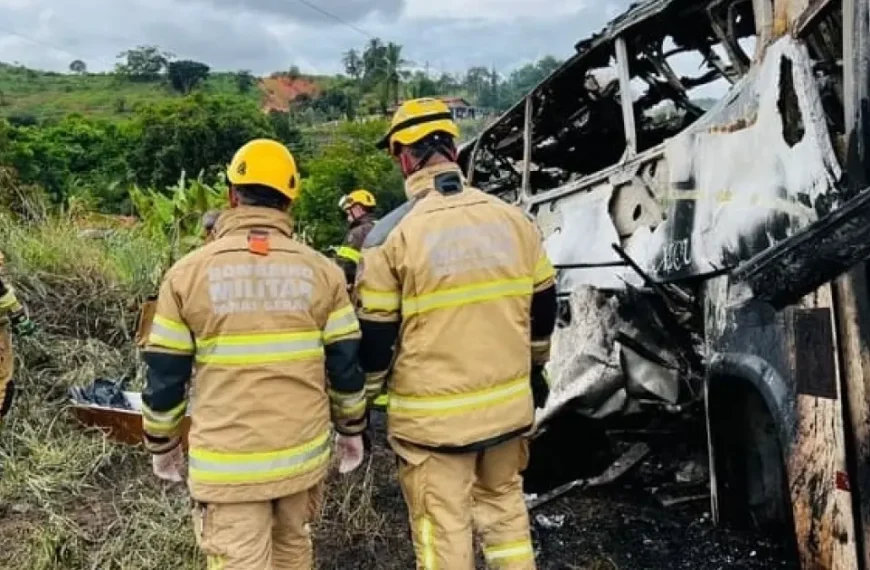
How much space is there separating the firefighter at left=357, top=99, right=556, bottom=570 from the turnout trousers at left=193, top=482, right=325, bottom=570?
14.2 inches

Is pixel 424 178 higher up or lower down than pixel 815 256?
higher up

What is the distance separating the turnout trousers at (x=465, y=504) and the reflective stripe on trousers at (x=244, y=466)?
37 centimetres

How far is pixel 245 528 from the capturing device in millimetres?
2527

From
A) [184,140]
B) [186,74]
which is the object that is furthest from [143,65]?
[184,140]

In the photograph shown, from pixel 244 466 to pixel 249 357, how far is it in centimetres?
30

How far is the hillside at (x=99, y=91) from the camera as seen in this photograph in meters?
68.7

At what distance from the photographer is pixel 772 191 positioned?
2523 millimetres

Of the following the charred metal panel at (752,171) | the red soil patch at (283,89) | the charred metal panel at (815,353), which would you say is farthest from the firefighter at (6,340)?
the red soil patch at (283,89)

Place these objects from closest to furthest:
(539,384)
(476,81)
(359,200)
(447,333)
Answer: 1. (447,333)
2. (539,384)
3. (359,200)
4. (476,81)

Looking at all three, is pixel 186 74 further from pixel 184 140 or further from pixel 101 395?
pixel 101 395

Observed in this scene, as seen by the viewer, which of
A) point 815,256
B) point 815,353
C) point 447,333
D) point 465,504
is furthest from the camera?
point 465,504

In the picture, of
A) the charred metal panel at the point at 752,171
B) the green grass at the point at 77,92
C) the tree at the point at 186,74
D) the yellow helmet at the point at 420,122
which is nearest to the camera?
the charred metal panel at the point at 752,171

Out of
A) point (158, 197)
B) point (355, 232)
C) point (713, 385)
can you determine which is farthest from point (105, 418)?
point (158, 197)

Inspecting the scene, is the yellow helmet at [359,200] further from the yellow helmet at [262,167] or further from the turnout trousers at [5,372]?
the yellow helmet at [262,167]
